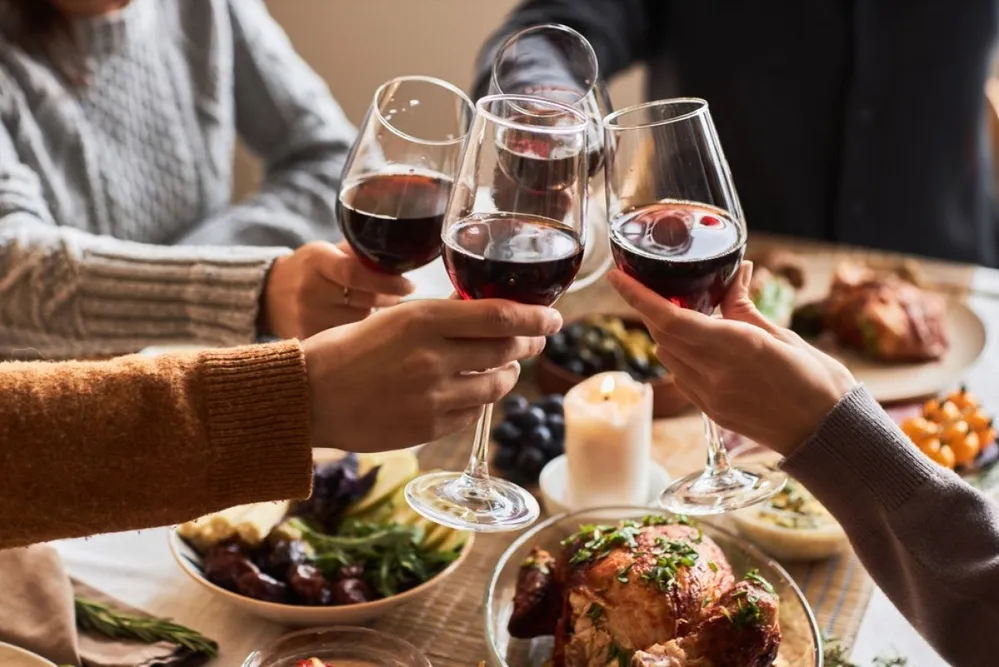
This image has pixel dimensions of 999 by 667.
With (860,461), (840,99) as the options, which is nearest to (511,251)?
(860,461)

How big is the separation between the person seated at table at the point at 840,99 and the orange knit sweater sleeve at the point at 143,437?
144 centimetres

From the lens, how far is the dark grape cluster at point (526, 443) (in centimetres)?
139

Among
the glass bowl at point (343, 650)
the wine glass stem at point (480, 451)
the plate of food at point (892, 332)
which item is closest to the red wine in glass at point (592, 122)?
the wine glass stem at point (480, 451)

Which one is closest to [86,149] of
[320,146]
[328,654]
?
[320,146]

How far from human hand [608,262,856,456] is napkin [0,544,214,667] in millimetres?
565

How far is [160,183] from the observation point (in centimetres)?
188

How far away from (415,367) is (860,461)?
41 cm

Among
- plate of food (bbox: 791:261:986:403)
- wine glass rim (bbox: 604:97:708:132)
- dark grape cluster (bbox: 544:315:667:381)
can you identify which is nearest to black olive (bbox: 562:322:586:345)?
dark grape cluster (bbox: 544:315:667:381)

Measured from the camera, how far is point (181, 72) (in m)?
1.92

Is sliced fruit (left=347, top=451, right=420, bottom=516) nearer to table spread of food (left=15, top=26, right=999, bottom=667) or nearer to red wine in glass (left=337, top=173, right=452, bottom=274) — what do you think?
table spread of food (left=15, top=26, right=999, bottom=667)

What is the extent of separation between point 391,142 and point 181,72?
3.26ft

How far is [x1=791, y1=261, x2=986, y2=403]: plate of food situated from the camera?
164cm

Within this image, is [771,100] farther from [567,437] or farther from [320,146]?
[567,437]

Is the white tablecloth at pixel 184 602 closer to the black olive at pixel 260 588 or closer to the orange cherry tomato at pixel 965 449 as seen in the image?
the black olive at pixel 260 588
